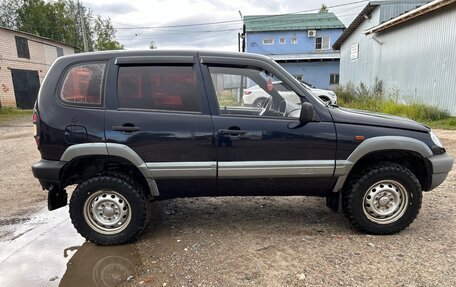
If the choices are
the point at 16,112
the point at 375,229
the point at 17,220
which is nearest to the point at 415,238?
the point at 375,229

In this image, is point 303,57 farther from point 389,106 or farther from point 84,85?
point 84,85

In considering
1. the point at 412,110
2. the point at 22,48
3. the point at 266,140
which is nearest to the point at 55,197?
the point at 266,140

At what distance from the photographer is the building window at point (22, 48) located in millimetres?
22328

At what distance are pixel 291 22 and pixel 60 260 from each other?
119 ft

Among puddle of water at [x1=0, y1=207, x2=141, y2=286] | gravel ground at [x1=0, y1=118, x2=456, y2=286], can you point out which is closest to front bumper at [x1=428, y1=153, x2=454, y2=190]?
gravel ground at [x1=0, y1=118, x2=456, y2=286]

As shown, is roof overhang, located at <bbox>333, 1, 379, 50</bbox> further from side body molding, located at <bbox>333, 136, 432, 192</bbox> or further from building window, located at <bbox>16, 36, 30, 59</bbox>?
building window, located at <bbox>16, 36, 30, 59</bbox>

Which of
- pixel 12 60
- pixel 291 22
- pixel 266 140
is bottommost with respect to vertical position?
pixel 266 140

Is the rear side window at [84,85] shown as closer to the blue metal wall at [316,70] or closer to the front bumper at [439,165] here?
the front bumper at [439,165]

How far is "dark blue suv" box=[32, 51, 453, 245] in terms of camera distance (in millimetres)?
3285

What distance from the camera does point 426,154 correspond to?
3.42 m

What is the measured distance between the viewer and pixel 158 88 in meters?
3.39

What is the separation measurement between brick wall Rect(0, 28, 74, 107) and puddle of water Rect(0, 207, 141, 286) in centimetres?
2102

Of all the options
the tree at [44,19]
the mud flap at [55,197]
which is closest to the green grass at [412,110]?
the mud flap at [55,197]

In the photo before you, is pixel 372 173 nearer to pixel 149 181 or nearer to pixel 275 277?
pixel 275 277
